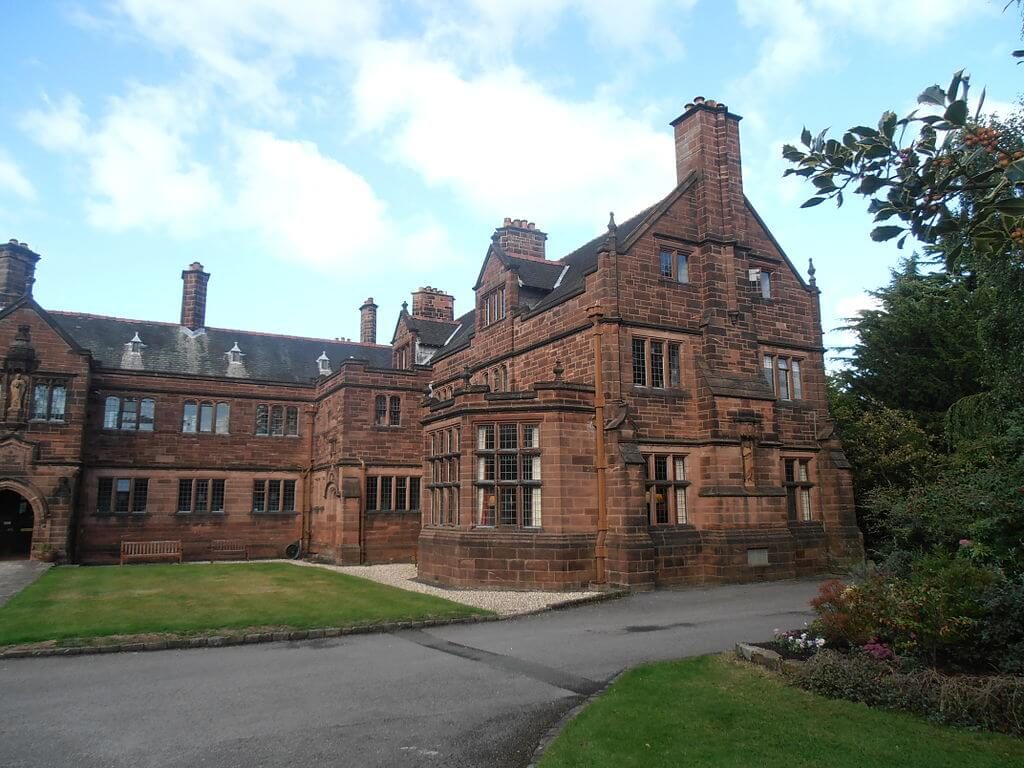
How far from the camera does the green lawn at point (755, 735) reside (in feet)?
23.1

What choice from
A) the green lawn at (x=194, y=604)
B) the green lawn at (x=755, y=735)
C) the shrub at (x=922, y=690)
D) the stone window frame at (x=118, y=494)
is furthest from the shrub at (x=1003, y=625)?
the stone window frame at (x=118, y=494)

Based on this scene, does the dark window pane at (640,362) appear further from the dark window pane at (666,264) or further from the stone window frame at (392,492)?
the stone window frame at (392,492)

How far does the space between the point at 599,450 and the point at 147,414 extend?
23242 millimetres

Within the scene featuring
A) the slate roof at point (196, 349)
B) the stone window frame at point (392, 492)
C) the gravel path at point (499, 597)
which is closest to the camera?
the gravel path at point (499, 597)

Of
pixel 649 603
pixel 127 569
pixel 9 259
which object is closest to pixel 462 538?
pixel 649 603

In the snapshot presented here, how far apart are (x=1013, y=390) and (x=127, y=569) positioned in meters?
28.5

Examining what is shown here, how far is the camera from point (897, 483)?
26.5 m

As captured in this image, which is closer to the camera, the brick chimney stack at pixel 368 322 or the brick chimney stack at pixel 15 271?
the brick chimney stack at pixel 15 271

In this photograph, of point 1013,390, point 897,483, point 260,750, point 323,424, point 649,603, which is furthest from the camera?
point 323,424

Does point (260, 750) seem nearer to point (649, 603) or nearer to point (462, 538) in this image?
point (649, 603)

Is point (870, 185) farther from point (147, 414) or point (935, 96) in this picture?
point (147, 414)

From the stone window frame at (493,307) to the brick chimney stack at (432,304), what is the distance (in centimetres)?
1089

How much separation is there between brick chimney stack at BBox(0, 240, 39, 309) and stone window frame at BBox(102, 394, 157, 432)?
6543mm

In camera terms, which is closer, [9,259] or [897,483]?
[897,483]
